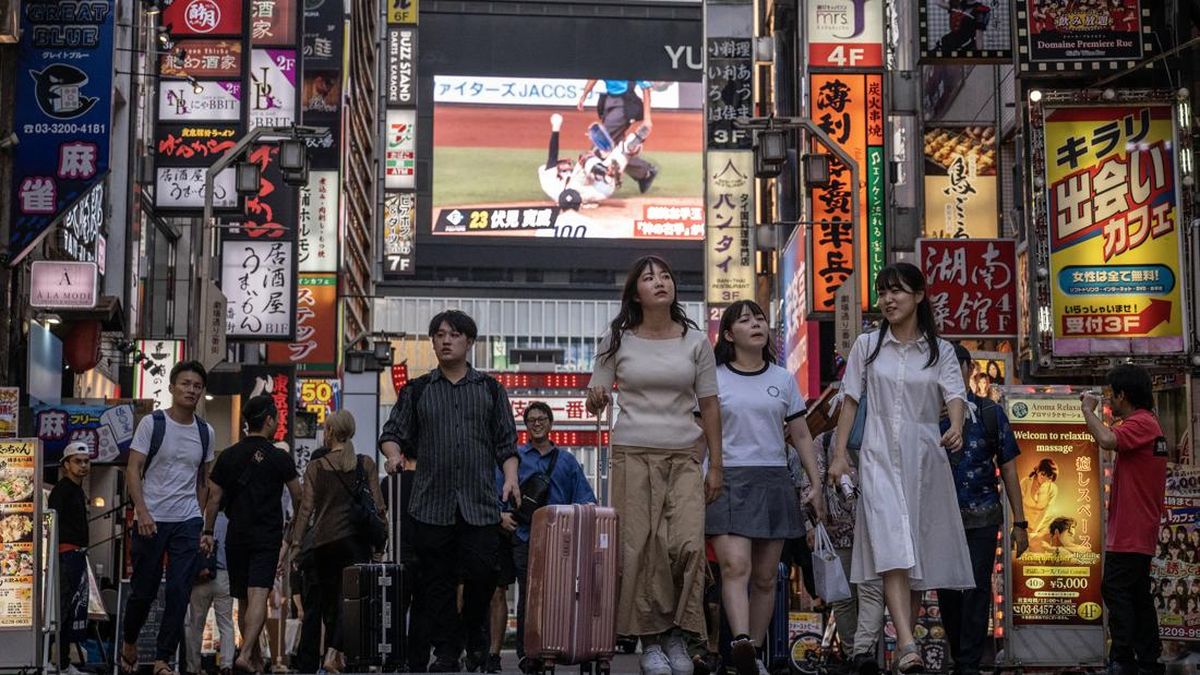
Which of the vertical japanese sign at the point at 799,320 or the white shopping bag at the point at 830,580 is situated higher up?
the vertical japanese sign at the point at 799,320

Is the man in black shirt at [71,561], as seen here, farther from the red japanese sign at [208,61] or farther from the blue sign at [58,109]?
the red japanese sign at [208,61]

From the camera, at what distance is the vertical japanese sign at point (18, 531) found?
35.0 feet

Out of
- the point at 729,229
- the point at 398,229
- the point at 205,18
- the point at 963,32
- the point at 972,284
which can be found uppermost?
the point at 398,229

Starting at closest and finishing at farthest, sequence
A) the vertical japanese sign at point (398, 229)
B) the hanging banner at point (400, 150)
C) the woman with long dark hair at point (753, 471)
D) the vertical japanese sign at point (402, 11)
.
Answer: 1. the woman with long dark hair at point (753, 471)
2. the hanging banner at point (400, 150)
3. the vertical japanese sign at point (398, 229)
4. the vertical japanese sign at point (402, 11)

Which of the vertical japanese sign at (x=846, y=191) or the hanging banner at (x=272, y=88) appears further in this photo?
the hanging banner at (x=272, y=88)

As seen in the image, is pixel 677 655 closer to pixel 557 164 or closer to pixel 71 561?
pixel 71 561

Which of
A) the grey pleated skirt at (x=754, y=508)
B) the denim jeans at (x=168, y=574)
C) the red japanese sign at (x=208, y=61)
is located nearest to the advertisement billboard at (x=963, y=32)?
the red japanese sign at (x=208, y=61)

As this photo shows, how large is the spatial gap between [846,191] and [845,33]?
2.47 metres

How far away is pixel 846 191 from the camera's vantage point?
87.9 feet

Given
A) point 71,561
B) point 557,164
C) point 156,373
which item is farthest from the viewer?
point 557,164

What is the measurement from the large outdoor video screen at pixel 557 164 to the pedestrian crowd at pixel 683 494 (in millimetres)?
94205

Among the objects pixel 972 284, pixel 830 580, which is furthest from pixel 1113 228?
pixel 830 580

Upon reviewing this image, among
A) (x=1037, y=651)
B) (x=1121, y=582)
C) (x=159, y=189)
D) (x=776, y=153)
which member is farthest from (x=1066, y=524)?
(x=159, y=189)

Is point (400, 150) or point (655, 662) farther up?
point (400, 150)
